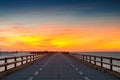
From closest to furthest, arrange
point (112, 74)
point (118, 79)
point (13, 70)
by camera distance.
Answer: point (118, 79) → point (112, 74) → point (13, 70)

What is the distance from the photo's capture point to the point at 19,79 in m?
17.1

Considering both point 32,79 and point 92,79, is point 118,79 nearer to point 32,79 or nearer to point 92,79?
point 92,79

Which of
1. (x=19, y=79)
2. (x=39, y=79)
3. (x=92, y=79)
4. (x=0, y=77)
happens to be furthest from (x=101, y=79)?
(x=0, y=77)

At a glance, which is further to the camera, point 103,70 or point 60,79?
point 103,70

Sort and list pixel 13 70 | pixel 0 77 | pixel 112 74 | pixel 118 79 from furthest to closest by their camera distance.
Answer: pixel 13 70
pixel 112 74
pixel 0 77
pixel 118 79

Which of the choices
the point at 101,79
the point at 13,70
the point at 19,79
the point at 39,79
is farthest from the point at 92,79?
the point at 13,70

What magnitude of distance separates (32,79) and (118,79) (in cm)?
516

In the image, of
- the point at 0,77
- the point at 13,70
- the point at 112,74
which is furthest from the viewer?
the point at 13,70

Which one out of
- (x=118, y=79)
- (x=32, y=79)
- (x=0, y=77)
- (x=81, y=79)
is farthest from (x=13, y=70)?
(x=118, y=79)

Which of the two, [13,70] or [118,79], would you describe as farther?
[13,70]

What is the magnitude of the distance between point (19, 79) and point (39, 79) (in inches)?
49.2

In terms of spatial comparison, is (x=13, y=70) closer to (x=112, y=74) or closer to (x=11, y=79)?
(x=11, y=79)

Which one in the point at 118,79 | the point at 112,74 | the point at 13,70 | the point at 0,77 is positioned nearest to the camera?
the point at 118,79

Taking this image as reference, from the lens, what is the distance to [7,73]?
2039cm
